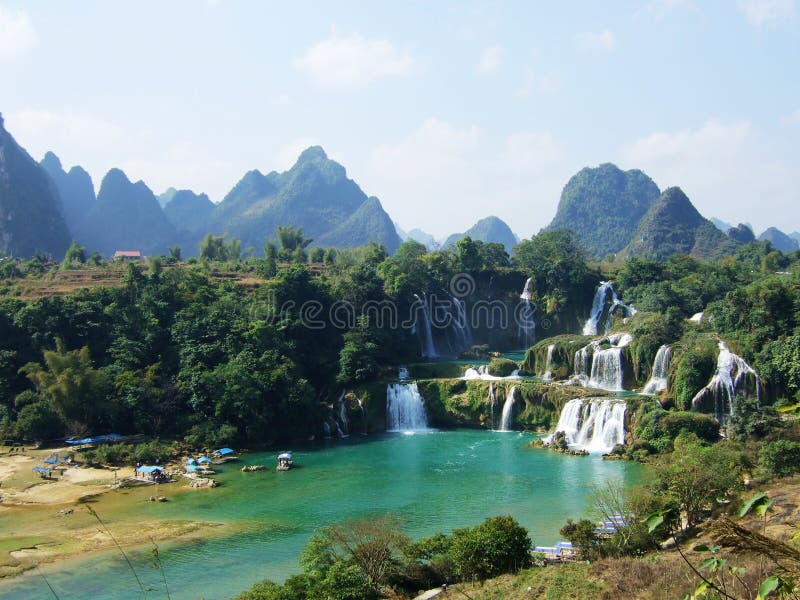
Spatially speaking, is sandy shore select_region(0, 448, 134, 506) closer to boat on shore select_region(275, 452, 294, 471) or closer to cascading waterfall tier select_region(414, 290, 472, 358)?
boat on shore select_region(275, 452, 294, 471)

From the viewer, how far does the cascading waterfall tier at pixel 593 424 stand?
1017 inches

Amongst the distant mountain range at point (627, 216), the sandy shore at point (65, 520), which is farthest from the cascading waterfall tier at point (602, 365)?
the distant mountain range at point (627, 216)

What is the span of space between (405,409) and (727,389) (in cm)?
1370

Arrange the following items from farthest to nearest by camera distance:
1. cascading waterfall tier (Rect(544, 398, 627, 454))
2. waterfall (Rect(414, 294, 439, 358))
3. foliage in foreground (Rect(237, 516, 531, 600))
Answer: waterfall (Rect(414, 294, 439, 358)) → cascading waterfall tier (Rect(544, 398, 627, 454)) → foliage in foreground (Rect(237, 516, 531, 600))

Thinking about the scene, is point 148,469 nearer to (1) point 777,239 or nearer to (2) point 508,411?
(2) point 508,411

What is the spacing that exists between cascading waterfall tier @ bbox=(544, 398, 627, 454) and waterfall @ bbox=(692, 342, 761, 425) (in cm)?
300

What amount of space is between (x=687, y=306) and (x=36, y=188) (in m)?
75.9

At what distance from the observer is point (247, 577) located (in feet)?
50.7

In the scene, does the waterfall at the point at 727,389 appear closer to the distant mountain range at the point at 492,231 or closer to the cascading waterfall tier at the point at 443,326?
the cascading waterfall tier at the point at 443,326

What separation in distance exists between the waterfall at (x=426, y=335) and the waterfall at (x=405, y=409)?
9.57 m

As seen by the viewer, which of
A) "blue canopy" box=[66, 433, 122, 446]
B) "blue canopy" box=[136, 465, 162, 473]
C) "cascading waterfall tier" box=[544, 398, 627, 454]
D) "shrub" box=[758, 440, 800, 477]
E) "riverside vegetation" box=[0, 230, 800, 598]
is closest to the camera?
"riverside vegetation" box=[0, 230, 800, 598]

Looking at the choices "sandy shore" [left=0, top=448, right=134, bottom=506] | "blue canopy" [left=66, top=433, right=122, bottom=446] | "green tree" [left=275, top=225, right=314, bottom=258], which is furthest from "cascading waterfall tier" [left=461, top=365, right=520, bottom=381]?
"green tree" [left=275, top=225, right=314, bottom=258]

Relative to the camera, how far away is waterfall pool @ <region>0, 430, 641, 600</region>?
1555 centimetres

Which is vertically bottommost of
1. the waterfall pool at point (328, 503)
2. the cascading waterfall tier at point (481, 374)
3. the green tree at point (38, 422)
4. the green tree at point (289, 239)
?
the waterfall pool at point (328, 503)
